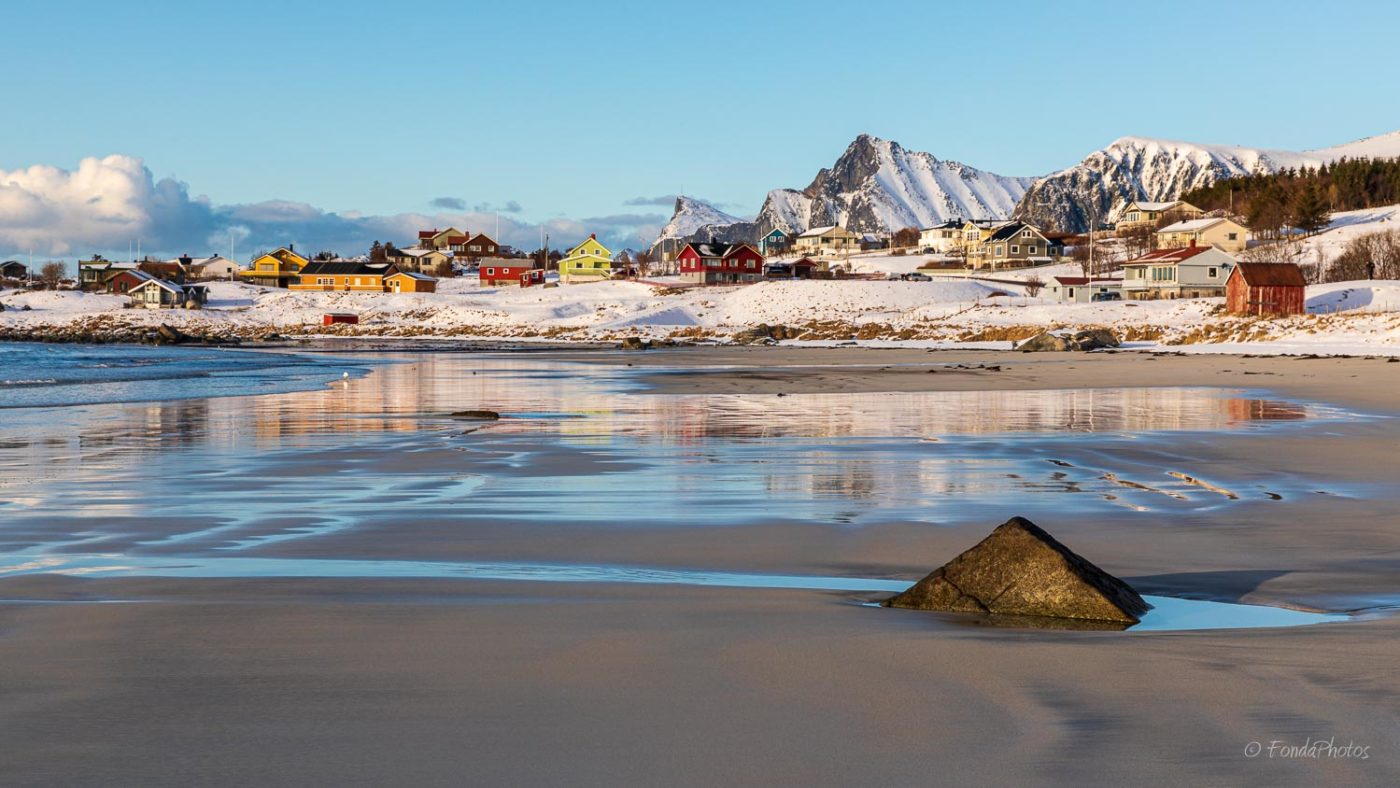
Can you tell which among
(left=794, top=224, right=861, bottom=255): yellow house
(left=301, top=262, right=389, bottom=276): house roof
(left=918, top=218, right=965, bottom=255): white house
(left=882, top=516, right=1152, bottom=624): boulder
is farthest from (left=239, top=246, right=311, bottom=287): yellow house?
(left=882, top=516, right=1152, bottom=624): boulder

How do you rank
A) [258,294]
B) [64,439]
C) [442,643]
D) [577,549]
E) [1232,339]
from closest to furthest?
[442,643], [577,549], [64,439], [1232,339], [258,294]

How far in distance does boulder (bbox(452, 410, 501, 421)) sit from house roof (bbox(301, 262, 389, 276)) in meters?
131

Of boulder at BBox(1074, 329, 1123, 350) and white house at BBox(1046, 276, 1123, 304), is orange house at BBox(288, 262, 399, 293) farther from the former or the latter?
boulder at BBox(1074, 329, 1123, 350)

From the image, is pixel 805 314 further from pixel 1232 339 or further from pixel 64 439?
pixel 64 439

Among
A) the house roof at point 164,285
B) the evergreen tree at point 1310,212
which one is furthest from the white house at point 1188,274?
the house roof at point 164,285

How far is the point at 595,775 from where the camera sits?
4.79 meters

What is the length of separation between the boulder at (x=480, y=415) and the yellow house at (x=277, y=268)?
148 meters

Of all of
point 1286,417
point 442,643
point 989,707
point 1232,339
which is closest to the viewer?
point 989,707

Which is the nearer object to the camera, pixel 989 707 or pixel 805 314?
pixel 989 707

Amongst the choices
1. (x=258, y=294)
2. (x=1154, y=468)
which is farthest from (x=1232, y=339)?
(x=258, y=294)

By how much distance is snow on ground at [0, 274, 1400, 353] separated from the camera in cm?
6367

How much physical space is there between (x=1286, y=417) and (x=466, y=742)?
2109 cm

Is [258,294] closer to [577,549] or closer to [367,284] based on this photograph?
[367,284]

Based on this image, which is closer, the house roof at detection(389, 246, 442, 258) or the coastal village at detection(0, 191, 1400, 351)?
the coastal village at detection(0, 191, 1400, 351)
